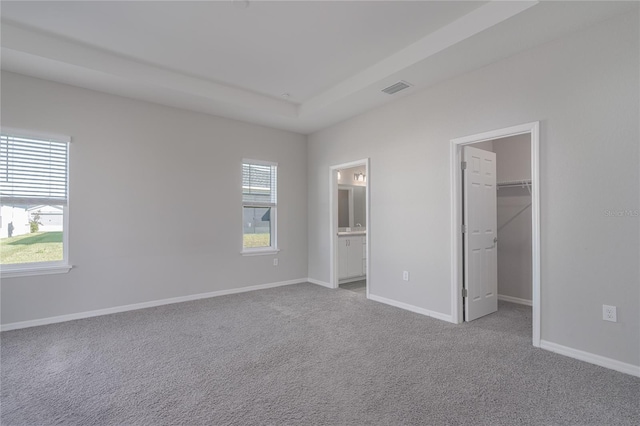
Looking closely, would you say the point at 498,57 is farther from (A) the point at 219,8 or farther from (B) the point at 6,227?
(B) the point at 6,227

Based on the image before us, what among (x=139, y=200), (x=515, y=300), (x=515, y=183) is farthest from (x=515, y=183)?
(x=139, y=200)

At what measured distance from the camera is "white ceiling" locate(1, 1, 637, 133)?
8.57 feet

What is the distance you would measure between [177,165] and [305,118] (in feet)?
6.67

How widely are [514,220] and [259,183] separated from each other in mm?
3978

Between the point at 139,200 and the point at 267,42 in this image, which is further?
the point at 139,200

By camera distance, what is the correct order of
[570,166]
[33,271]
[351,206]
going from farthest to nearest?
[351,206] → [33,271] → [570,166]

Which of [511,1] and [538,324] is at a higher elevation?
[511,1]

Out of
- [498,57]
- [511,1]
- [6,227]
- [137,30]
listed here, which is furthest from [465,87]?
[6,227]

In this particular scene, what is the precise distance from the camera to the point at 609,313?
2490 millimetres

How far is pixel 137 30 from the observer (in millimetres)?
2951

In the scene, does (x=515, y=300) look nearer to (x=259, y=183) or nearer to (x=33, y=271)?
(x=259, y=183)

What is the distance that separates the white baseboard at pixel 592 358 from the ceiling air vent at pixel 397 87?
9.82 ft

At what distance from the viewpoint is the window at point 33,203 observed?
3443 mm

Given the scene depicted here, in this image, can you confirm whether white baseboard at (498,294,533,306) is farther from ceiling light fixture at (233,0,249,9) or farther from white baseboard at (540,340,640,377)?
A: ceiling light fixture at (233,0,249,9)
